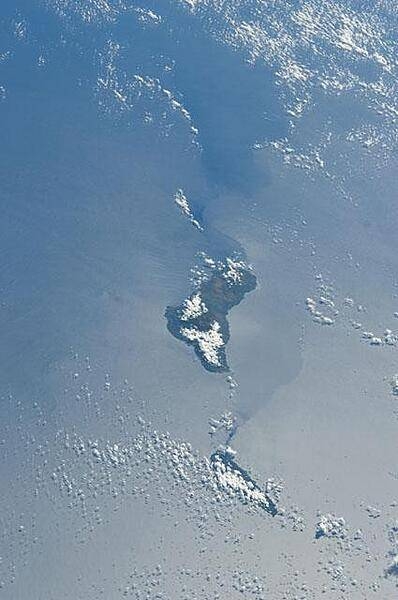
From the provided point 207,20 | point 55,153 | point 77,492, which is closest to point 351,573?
point 77,492

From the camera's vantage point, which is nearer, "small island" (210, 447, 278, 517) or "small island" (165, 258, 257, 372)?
"small island" (210, 447, 278, 517)

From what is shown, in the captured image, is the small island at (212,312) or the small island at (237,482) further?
the small island at (212,312)

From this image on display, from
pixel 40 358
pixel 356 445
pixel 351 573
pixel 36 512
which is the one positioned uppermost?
pixel 356 445

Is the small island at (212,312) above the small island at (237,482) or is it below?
above

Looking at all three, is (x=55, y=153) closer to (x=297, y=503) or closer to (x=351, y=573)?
(x=297, y=503)

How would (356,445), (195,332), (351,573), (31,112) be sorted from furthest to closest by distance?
(31,112) → (195,332) → (356,445) → (351,573)

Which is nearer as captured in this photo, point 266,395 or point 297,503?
point 297,503

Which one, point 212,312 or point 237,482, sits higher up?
point 212,312

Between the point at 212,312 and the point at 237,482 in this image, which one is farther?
the point at 212,312
